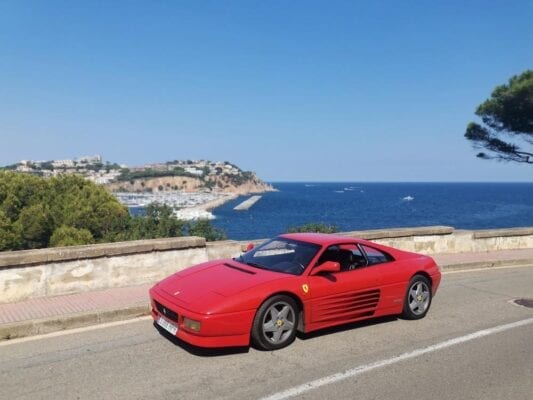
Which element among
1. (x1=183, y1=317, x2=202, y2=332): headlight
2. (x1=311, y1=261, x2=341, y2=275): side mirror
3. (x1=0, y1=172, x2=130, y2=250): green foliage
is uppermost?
(x1=311, y1=261, x2=341, y2=275): side mirror

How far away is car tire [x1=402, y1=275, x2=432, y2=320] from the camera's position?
709 centimetres

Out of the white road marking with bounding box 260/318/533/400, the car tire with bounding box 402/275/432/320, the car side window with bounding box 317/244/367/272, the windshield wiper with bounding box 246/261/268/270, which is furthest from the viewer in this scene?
the car tire with bounding box 402/275/432/320

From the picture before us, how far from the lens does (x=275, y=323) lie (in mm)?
Result: 5715

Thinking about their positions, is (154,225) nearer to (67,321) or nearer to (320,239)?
(67,321)

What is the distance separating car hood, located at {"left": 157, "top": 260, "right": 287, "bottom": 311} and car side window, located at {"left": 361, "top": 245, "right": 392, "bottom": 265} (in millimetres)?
1506

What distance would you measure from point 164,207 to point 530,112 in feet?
70.3

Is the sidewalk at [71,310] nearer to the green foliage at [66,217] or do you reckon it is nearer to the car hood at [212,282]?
the car hood at [212,282]

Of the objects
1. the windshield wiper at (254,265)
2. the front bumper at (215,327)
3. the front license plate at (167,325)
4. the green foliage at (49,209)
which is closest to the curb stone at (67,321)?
the front license plate at (167,325)

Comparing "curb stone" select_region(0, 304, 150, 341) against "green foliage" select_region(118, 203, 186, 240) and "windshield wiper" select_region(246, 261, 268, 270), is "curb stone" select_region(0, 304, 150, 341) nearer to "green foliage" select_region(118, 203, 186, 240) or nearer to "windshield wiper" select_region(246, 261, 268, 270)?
"windshield wiper" select_region(246, 261, 268, 270)

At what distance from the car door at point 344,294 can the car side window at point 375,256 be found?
13 cm

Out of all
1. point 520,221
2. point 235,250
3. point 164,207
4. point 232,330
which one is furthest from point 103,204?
point 520,221

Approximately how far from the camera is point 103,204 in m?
28.8

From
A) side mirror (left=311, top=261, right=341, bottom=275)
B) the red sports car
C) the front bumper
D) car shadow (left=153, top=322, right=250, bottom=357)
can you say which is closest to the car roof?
the red sports car

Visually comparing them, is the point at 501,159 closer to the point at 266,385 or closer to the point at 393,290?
the point at 393,290
